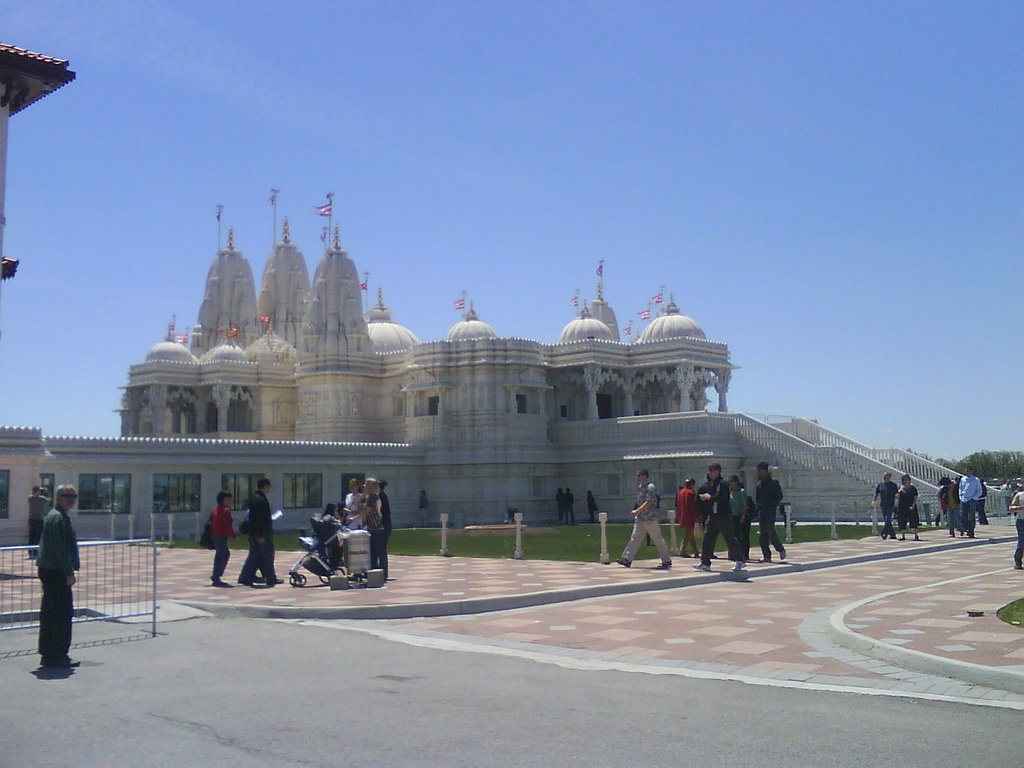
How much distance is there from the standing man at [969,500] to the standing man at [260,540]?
1899 cm

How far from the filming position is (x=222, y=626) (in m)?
13.3

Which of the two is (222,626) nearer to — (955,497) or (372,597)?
(372,597)

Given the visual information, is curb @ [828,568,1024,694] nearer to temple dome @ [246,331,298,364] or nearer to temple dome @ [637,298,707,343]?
temple dome @ [637,298,707,343]

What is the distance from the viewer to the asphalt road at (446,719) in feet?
22.1

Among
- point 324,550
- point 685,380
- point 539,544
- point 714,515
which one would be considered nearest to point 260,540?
point 324,550

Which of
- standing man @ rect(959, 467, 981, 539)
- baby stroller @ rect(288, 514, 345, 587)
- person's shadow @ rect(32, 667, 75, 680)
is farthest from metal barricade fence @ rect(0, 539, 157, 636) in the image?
standing man @ rect(959, 467, 981, 539)

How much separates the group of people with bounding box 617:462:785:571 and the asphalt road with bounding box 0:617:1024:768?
30.6 ft

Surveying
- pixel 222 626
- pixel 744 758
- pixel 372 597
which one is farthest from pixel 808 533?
pixel 744 758

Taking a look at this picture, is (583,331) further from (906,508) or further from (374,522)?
(374,522)

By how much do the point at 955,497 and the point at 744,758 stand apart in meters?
24.5

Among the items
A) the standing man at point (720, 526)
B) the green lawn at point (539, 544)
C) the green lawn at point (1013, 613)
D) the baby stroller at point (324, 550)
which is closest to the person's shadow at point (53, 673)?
the baby stroller at point (324, 550)

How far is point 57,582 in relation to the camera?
10531 mm

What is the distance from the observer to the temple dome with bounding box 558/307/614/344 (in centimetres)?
5972

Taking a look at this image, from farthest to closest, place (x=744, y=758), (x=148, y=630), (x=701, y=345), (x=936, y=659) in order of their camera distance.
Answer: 1. (x=701, y=345)
2. (x=148, y=630)
3. (x=936, y=659)
4. (x=744, y=758)
